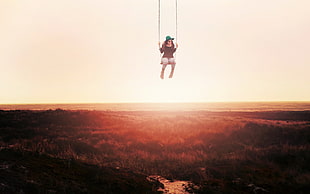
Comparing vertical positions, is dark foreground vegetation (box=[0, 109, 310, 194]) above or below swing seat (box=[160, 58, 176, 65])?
below

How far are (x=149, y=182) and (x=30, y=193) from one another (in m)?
5.32

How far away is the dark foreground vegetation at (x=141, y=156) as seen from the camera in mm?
10008

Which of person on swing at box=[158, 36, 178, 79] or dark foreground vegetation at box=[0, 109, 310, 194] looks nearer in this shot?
dark foreground vegetation at box=[0, 109, 310, 194]

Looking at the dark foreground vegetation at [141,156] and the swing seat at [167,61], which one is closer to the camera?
the dark foreground vegetation at [141,156]

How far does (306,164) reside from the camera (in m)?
16.8

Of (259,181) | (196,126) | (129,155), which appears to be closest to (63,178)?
(259,181)

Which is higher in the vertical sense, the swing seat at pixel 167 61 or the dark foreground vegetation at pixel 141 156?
the swing seat at pixel 167 61

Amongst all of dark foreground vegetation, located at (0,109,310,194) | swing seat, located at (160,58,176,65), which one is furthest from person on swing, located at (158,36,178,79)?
dark foreground vegetation, located at (0,109,310,194)

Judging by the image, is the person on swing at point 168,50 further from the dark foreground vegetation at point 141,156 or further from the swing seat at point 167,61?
the dark foreground vegetation at point 141,156

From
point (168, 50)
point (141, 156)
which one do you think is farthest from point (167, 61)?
point (141, 156)

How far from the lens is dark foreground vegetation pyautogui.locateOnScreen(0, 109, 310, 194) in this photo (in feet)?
32.8

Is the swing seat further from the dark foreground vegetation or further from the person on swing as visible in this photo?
the dark foreground vegetation

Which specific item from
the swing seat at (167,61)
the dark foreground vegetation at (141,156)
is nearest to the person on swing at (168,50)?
the swing seat at (167,61)

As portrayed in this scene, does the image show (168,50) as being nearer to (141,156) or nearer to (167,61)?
(167,61)
